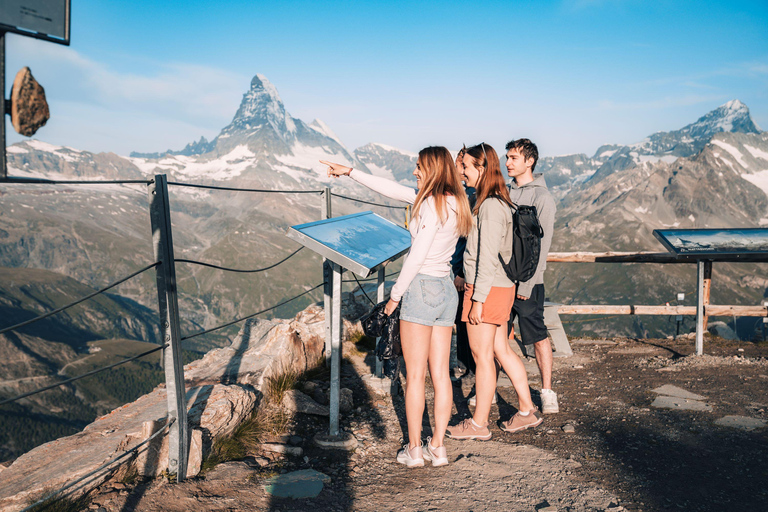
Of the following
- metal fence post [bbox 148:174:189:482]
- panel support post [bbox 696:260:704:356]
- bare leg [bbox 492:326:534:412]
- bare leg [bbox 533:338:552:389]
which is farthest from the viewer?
panel support post [bbox 696:260:704:356]

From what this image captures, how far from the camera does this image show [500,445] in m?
4.62

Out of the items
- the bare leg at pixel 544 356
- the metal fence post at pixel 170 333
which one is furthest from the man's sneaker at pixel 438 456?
the metal fence post at pixel 170 333

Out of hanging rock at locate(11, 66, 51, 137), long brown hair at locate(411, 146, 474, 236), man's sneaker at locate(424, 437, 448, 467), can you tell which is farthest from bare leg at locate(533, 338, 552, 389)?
hanging rock at locate(11, 66, 51, 137)

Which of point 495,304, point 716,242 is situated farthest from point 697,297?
point 495,304

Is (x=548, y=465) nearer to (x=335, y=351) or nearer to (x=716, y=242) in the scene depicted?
(x=335, y=351)

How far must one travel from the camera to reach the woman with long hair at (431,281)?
3.75m

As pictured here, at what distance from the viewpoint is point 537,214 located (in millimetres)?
4855

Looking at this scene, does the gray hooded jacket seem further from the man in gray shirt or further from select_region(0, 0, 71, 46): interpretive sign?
select_region(0, 0, 71, 46): interpretive sign

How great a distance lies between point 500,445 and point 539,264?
1.81 m

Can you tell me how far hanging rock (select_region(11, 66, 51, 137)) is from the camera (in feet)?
7.67

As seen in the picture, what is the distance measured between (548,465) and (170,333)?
3330 mm

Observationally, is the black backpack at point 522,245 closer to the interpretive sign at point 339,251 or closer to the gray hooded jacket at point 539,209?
the gray hooded jacket at point 539,209

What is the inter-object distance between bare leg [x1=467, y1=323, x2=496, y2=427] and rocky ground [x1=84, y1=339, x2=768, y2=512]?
397mm

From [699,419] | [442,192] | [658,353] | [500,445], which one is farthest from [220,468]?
[658,353]
